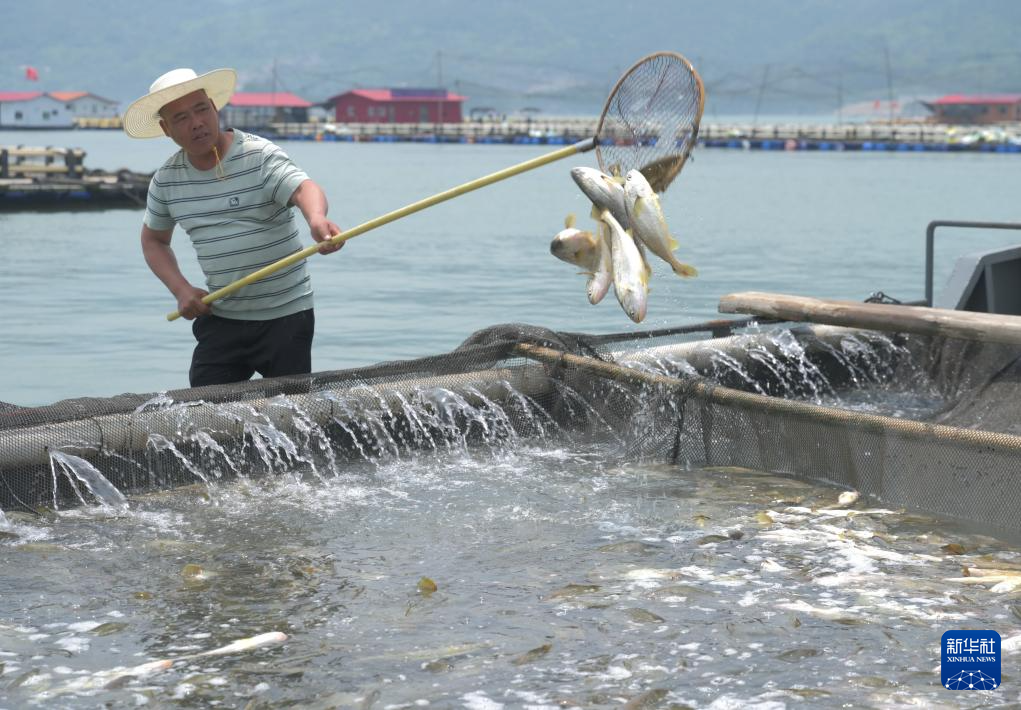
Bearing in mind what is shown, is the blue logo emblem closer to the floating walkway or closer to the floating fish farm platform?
the floating walkway

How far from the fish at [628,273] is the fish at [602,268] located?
0.07 m

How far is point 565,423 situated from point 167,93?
3.38 m

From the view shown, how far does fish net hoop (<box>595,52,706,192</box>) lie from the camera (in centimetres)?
709

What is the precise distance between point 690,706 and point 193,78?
425cm

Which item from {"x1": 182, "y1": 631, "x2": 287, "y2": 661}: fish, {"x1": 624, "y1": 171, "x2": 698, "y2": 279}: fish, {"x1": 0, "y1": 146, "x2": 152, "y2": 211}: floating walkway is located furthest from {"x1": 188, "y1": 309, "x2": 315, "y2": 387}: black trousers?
{"x1": 0, "y1": 146, "x2": 152, "y2": 211}: floating walkway

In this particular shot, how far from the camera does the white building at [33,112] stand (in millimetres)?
175250

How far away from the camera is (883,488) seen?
7133 mm

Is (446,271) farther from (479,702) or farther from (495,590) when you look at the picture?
(479,702)

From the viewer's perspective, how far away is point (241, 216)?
23.3 feet

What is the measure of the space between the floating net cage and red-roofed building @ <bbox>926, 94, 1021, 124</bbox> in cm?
18952

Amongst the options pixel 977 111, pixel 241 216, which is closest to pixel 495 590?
pixel 241 216

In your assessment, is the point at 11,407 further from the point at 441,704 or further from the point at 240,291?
the point at 441,704

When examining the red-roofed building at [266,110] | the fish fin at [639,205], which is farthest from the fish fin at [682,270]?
the red-roofed building at [266,110]

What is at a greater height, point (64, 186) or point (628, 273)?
point (64, 186)
